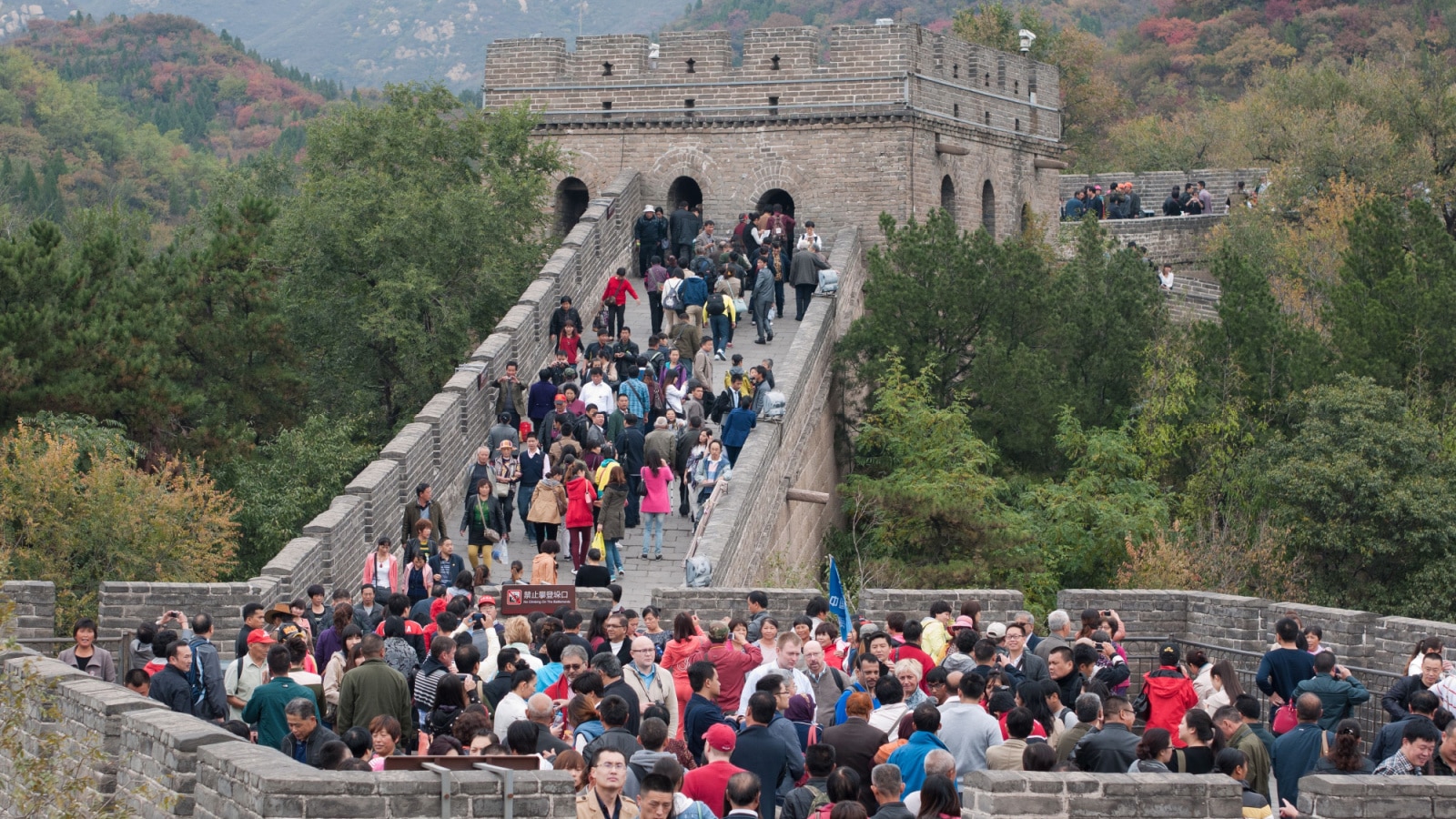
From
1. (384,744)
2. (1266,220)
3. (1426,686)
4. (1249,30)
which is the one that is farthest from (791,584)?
(1249,30)

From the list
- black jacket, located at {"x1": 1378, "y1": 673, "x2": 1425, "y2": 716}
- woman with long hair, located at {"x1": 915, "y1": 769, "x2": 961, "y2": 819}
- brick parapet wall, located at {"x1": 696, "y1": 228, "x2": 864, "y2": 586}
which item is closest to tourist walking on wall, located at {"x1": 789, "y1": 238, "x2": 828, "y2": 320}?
brick parapet wall, located at {"x1": 696, "y1": 228, "x2": 864, "y2": 586}

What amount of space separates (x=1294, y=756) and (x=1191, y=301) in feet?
87.9

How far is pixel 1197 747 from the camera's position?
10.7 meters

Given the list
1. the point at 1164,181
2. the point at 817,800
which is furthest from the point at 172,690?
the point at 1164,181

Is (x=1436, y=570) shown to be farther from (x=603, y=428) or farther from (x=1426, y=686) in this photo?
(x=1426, y=686)

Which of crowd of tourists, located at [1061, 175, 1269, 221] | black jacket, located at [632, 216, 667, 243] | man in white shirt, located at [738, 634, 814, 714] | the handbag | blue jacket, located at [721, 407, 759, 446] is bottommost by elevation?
the handbag

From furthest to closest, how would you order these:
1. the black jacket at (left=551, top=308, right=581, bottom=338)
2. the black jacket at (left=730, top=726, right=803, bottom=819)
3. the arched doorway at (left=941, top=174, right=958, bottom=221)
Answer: the arched doorway at (left=941, top=174, right=958, bottom=221) < the black jacket at (left=551, top=308, right=581, bottom=338) < the black jacket at (left=730, top=726, right=803, bottom=819)

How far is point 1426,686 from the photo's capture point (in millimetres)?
12836

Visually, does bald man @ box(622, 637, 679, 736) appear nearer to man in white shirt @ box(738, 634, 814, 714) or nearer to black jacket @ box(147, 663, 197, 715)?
man in white shirt @ box(738, 634, 814, 714)

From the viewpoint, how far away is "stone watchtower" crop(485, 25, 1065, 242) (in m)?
32.6

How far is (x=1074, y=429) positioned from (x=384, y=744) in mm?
20521

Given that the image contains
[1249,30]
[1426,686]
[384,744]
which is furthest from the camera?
[1249,30]

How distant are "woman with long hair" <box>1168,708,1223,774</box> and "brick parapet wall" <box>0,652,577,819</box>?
3.59m

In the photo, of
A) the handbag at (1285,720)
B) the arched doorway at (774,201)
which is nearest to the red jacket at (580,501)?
the handbag at (1285,720)
